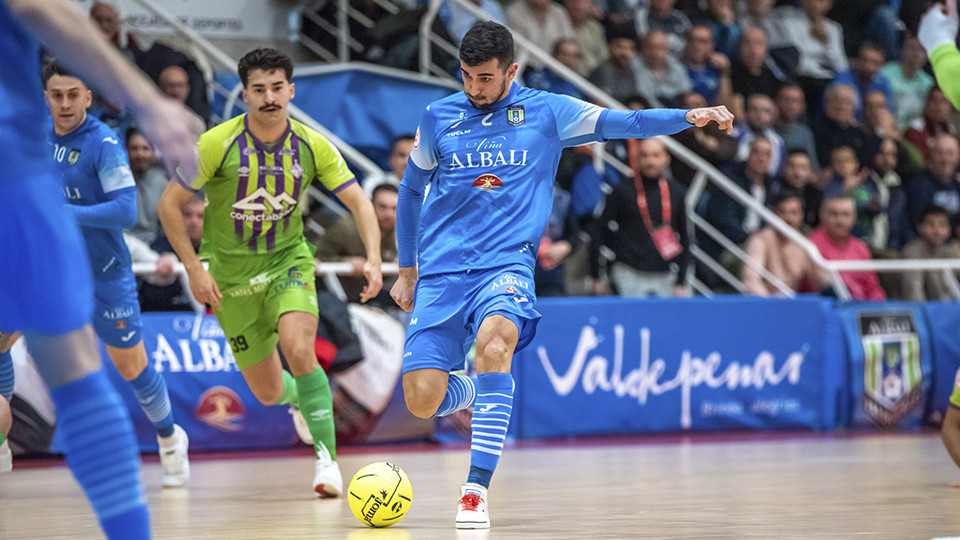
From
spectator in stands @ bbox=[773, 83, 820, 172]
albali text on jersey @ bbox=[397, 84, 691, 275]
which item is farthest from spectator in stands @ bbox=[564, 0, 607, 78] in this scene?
albali text on jersey @ bbox=[397, 84, 691, 275]

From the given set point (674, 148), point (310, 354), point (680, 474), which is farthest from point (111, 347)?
point (674, 148)

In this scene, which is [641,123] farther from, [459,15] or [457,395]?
[459,15]

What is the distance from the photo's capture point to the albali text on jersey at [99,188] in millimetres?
6871

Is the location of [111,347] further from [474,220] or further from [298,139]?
[474,220]

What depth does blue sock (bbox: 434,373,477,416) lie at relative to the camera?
5.84 m

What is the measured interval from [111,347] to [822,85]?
10510mm

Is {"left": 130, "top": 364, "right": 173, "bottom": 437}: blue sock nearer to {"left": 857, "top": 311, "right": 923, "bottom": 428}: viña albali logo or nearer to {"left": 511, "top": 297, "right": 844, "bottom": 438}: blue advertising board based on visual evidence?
{"left": 511, "top": 297, "right": 844, "bottom": 438}: blue advertising board

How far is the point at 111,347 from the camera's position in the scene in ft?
24.5

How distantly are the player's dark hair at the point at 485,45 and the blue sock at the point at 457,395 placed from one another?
1.58 meters

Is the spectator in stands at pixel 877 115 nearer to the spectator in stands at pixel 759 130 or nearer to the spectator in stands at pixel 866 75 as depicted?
the spectator in stands at pixel 866 75

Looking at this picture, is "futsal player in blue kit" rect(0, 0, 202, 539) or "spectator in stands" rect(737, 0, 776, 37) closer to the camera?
"futsal player in blue kit" rect(0, 0, 202, 539)

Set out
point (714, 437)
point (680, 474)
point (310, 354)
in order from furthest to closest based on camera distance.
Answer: point (714, 437) < point (680, 474) < point (310, 354)

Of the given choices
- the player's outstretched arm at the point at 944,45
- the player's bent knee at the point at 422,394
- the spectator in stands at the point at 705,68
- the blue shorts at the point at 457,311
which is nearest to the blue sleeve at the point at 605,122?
the blue shorts at the point at 457,311

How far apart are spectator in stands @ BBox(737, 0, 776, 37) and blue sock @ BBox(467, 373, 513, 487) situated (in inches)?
422
